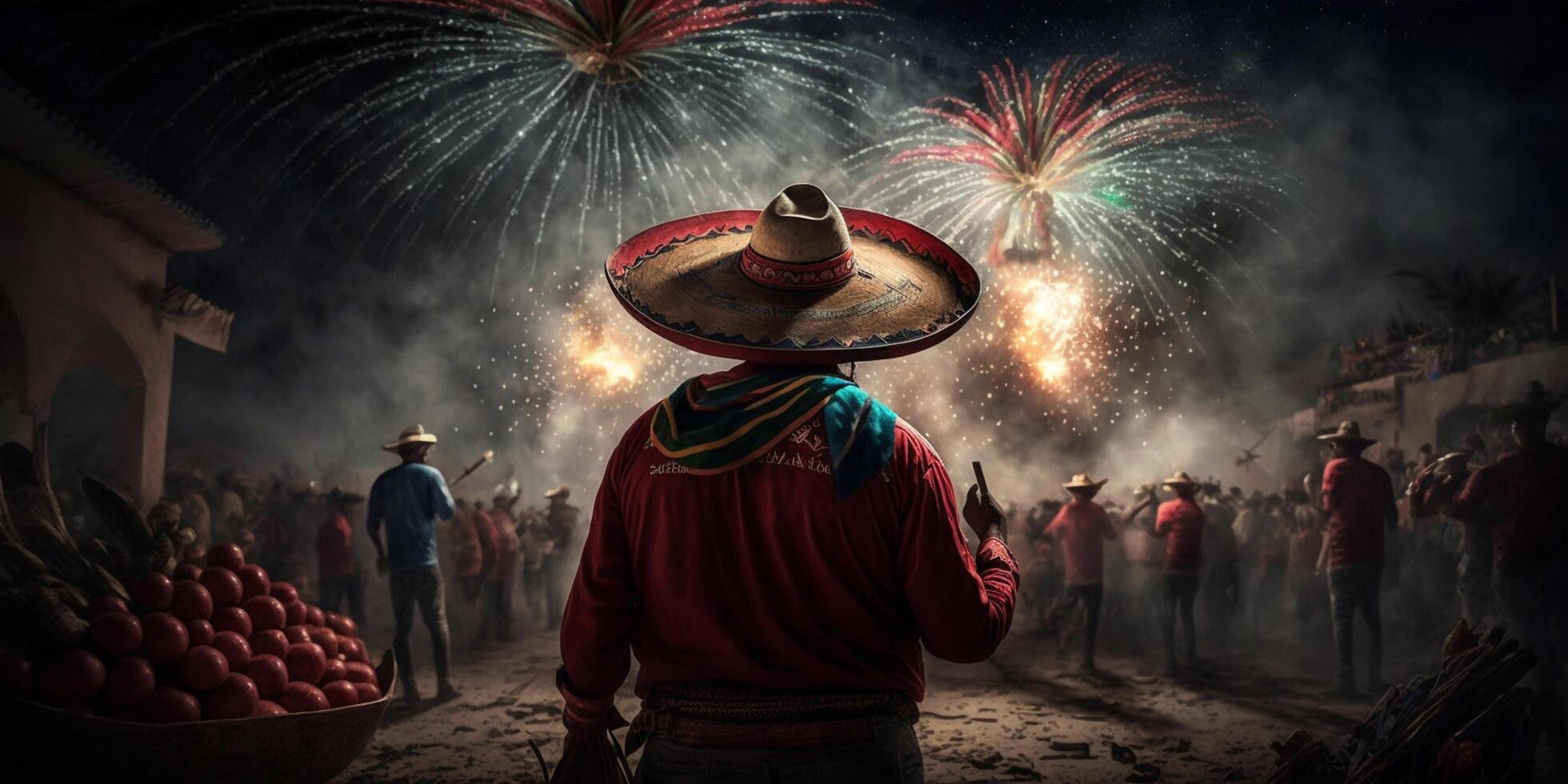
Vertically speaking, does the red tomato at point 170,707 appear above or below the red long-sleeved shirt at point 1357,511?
below

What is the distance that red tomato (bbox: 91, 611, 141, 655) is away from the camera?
12.6ft

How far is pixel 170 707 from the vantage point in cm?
375

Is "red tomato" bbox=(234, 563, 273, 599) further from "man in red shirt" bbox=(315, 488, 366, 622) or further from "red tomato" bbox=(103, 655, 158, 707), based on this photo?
"man in red shirt" bbox=(315, 488, 366, 622)

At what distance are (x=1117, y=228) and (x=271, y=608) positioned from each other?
13627 millimetres

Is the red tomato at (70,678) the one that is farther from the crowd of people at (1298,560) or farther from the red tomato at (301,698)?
the crowd of people at (1298,560)

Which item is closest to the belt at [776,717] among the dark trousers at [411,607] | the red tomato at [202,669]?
the red tomato at [202,669]

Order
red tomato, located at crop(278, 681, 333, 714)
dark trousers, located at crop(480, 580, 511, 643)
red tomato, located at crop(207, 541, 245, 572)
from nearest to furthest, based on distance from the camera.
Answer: red tomato, located at crop(278, 681, 333, 714)
red tomato, located at crop(207, 541, 245, 572)
dark trousers, located at crop(480, 580, 511, 643)

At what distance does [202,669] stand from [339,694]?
55cm

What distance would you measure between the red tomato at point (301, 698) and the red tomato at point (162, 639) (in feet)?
1.38

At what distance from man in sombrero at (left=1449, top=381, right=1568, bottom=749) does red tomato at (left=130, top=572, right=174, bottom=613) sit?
23.4 ft

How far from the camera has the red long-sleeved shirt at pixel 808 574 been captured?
6.70 feet

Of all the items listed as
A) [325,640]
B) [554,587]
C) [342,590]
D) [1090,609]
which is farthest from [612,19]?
[325,640]

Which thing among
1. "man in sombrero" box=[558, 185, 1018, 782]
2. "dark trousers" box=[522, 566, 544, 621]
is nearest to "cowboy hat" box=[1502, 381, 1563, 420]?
"man in sombrero" box=[558, 185, 1018, 782]

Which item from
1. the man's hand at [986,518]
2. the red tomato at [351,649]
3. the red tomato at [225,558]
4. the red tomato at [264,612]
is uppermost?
the man's hand at [986,518]
